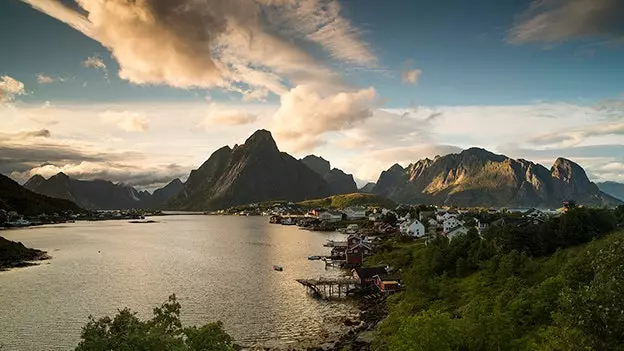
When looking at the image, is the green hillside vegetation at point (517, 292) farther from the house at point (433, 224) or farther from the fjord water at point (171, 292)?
the house at point (433, 224)

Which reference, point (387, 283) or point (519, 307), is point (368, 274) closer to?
point (387, 283)

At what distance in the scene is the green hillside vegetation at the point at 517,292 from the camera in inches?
628

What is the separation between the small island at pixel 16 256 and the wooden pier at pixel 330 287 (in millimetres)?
61525

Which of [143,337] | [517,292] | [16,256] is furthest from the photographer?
[16,256]

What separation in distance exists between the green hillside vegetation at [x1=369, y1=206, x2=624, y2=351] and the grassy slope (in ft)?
0.15

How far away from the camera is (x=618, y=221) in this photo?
238 feet

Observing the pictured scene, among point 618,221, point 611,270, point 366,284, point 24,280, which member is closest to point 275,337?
point 366,284

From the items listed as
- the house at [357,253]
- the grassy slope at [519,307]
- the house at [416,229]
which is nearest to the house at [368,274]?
the grassy slope at [519,307]

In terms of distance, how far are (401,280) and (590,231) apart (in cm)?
2689

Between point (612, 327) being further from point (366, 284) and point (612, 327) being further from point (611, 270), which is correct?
point (366, 284)

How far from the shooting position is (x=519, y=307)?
31.2 meters

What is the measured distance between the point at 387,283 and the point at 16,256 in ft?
270

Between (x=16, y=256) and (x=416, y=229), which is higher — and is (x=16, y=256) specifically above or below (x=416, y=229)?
below

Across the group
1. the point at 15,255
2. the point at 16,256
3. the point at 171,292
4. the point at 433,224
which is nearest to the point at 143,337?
the point at 171,292
